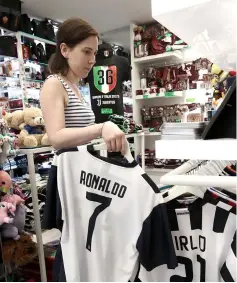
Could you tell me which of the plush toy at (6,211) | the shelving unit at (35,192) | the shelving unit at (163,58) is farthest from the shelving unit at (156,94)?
the plush toy at (6,211)

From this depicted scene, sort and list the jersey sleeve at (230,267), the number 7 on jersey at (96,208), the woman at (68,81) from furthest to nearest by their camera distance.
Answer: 1. the woman at (68,81)
2. the number 7 on jersey at (96,208)
3. the jersey sleeve at (230,267)

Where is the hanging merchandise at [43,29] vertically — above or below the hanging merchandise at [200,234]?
above

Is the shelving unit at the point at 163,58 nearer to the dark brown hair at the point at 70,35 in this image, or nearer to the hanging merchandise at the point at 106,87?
the hanging merchandise at the point at 106,87

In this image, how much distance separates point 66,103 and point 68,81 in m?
0.12

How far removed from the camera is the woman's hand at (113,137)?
0.67 meters

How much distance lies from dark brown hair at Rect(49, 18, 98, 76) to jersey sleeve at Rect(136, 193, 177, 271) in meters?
0.69

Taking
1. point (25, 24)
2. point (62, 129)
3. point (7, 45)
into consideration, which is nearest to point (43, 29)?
point (25, 24)

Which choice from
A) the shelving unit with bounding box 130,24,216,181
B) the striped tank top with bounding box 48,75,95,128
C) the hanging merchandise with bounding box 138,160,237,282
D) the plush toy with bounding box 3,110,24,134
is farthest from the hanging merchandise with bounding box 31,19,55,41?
the hanging merchandise with bounding box 138,160,237,282

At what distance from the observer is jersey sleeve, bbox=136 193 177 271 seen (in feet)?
2.30

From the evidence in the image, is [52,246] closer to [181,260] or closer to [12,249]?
[12,249]

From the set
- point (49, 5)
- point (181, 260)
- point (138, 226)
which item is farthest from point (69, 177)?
point (49, 5)

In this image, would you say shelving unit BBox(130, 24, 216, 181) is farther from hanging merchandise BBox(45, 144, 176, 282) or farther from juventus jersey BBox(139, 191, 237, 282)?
juventus jersey BBox(139, 191, 237, 282)

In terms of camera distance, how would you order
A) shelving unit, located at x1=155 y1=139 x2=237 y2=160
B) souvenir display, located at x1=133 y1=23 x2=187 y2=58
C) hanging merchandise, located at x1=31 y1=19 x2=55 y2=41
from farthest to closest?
1. souvenir display, located at x1=133 y1=23 x2=187 y2=58
2. hanging merchandise, located at x1=31 y1=19 x2=55 y2=41
3. shelving unit, located at x1=155 y1=139 x2=237 y2=160

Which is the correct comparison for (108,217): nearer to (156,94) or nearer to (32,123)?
(32,123)
